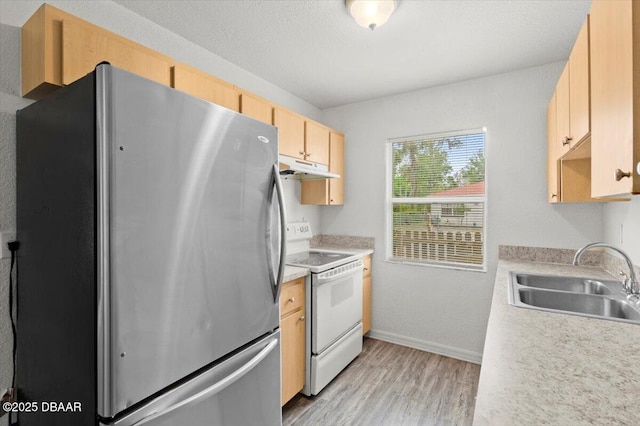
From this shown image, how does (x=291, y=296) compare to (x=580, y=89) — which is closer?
(x=580, y=89)

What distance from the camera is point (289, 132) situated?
8.46 ft

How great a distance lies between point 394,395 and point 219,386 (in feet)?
5.07

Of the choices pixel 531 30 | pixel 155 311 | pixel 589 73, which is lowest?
pixel 155 311

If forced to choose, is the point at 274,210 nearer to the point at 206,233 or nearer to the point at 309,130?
the point at 206,233

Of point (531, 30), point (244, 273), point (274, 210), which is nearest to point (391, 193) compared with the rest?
point (531, 30)

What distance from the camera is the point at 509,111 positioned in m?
2.65

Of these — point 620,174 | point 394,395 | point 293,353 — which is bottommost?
point 394,395

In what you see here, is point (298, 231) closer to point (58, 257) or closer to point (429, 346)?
point (429, 346)

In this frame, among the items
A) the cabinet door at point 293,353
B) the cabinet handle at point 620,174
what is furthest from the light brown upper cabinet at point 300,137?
the cabinet handle at point 620,174

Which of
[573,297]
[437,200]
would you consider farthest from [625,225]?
[437,200]

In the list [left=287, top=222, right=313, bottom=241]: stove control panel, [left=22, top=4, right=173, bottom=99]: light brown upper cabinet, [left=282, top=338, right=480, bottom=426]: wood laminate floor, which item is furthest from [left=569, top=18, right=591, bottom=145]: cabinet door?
[left=287, top=222, right=313, bottom=241]: stove control panel

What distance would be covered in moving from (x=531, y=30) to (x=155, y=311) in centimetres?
266

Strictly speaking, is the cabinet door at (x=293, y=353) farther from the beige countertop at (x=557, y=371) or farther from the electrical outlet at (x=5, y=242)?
the electrical outlet at (x=5, y=242)

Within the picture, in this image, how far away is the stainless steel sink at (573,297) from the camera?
1455mm
